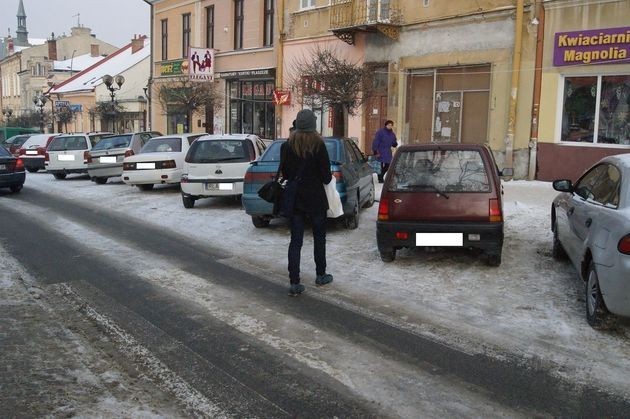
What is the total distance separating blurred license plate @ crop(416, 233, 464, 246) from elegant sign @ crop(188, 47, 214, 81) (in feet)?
75.8

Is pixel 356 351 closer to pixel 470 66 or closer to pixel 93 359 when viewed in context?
pixel 93 359

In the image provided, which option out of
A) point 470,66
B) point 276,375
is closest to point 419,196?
point 276,375

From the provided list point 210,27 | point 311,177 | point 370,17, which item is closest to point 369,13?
point 370,17

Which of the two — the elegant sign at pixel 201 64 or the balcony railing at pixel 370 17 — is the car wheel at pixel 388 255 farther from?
the elegant sign at pixel 201 64

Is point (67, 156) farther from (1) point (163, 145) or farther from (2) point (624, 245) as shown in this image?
(2) point (624, 245)

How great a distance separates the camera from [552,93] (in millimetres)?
Result: 15258

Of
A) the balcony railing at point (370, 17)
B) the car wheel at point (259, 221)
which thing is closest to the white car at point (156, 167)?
the car wheel at point (259, 221)

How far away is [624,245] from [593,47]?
11061mm

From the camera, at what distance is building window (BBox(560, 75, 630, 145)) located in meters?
14.1

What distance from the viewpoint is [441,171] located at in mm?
7355

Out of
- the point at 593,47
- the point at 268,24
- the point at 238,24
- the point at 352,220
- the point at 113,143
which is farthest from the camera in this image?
the point at 238,24

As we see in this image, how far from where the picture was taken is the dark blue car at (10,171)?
1569cm

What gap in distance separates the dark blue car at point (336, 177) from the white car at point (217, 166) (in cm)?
179

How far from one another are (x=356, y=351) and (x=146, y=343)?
5.51 feet
